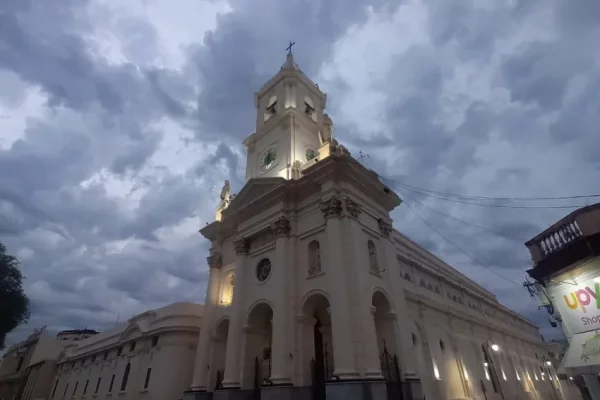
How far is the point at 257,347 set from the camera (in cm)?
1969

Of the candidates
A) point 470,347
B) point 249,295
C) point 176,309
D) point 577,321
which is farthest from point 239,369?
point 470,347

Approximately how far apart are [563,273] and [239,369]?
16.3 meters

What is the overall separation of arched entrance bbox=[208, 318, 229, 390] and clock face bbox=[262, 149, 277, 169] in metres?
11.7

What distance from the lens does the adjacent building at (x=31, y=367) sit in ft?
147

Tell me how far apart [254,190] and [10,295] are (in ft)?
66.4

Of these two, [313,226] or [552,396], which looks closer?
[313,226]

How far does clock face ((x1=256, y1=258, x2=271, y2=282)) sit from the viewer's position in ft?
66.8

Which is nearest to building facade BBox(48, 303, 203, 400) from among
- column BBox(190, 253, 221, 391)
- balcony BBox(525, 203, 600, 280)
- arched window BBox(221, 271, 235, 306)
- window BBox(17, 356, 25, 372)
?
column BBox(190, 253, 221, 391)

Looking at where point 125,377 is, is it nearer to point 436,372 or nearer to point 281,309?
point 281,309

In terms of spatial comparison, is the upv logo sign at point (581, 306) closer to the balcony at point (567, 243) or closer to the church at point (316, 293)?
the balcony at point (567, 243)

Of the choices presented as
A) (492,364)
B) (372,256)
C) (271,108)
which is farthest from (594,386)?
(271,108)

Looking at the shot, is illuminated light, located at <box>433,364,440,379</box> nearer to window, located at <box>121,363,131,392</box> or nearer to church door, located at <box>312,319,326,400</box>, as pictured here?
church door, located at <box>312,319,326,400</box>

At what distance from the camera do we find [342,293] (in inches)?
621

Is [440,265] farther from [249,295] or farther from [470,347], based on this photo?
[249,295]
